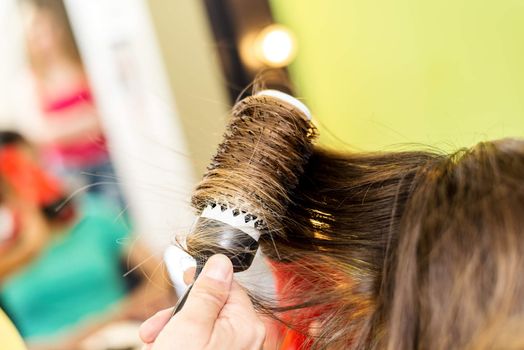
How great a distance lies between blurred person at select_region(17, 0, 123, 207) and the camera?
58.6 inches

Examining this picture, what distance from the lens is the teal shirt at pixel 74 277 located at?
150 centimetres

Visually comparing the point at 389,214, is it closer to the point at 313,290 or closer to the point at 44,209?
the point at 313,290

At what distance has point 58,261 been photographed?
153 cm

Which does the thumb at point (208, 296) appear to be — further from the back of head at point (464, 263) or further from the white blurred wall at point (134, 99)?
the white blurred wall at point (134, 99)

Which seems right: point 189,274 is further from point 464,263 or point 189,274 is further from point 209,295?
point 464,263

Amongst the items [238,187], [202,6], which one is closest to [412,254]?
[238,187]

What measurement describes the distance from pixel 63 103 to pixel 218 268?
40.2 inches

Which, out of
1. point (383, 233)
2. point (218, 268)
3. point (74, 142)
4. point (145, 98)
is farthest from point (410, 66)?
point (218, 268)

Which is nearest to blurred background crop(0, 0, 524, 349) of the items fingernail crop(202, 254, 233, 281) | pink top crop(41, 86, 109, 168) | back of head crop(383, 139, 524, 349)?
pink top crop(41, 86, 109, 168)

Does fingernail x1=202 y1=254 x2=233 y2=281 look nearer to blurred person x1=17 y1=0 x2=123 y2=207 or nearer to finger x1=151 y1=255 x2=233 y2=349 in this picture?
finger x1=151 y1=255 x2=233 y2=349

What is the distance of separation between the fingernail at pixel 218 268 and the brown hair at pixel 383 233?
26 millimetres

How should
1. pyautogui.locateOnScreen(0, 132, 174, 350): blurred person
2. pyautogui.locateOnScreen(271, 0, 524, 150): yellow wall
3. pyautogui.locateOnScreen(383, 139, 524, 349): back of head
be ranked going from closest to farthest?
pyautogui.locateOnScreen(383, 139, 524, 349): back of head → pyautogui.locateOnScreen(0, 132, 174, 350): blurred person → pyautogui.locateOnScreen(271, 0, 524, 150): yellow wall

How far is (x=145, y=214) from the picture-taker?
5.17ft

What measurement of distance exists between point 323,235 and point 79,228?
0.98 metres
